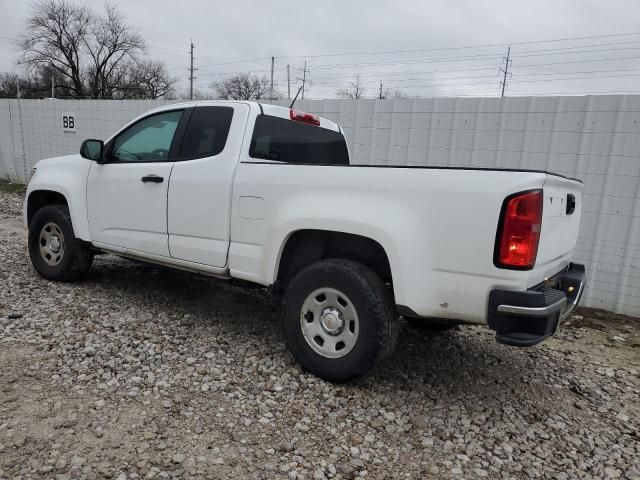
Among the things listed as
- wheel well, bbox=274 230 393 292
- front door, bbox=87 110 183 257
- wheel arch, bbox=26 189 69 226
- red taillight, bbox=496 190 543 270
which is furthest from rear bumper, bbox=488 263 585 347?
wheel arch, bbox=26 189 69 226

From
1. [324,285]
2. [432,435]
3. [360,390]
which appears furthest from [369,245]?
[432,435]

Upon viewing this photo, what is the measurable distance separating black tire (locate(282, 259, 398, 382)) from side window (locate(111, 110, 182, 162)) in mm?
1798

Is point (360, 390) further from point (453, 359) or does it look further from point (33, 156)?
point (33, 156)

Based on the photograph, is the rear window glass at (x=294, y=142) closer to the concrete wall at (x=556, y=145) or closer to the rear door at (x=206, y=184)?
the rear door at (x=206, y=184)

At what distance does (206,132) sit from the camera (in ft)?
12.8

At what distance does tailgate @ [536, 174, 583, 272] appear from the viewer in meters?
2.60

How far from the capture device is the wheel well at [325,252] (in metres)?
3.14

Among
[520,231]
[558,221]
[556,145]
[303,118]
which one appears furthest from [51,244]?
[556,145]

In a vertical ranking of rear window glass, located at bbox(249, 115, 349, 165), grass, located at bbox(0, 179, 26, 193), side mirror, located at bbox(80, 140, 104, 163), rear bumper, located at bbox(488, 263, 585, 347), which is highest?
rear window glass, located at bbox(249, 115, 349, 165)

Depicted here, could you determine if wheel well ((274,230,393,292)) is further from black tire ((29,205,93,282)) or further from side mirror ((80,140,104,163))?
black tire ((29,205,93,282))

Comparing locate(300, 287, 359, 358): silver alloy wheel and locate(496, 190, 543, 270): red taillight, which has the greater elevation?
locate(496, 190, 543, 270): red taillight

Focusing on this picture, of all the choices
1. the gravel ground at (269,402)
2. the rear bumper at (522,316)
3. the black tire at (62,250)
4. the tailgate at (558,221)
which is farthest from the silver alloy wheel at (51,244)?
the tailgate at (558,221)

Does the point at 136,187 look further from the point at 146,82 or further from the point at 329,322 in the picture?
the point at 146,82

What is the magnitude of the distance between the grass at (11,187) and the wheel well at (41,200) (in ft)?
26.8
